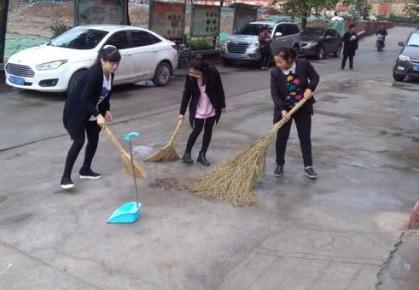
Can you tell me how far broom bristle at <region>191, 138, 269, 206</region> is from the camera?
18.6 feet

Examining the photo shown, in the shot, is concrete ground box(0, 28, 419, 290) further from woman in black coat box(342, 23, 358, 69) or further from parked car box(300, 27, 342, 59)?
parked car box(300, 27, 342, 59)

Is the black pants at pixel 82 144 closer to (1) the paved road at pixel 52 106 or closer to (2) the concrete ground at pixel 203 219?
(2) the concrete ground at pixel 203 219

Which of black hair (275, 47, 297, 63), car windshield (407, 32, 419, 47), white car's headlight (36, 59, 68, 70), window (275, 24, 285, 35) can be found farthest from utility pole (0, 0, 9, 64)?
car windshield (407, 32, 419, 47)

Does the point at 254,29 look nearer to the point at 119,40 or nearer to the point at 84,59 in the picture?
the point at 119,40

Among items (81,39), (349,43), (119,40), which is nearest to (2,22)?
(81,39)

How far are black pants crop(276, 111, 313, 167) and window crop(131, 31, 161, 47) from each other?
7.12 m

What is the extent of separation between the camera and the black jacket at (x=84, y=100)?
5.50 meters

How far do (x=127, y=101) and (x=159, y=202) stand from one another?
6206 mm

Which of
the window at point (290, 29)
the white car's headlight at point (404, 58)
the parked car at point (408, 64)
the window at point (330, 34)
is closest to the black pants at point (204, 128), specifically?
the parked car at point (408, 64)

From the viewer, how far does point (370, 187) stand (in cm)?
635

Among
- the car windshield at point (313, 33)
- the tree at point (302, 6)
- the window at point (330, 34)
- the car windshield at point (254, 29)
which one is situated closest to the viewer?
the car windshield at point (254, 29)

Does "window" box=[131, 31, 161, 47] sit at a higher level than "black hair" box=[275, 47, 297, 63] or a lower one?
lower

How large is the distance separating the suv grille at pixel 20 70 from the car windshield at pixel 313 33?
16714mm

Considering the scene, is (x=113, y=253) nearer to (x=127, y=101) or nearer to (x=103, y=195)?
(x=103, y=195)
